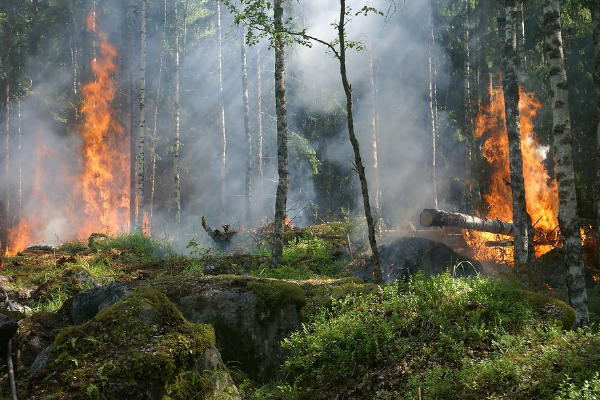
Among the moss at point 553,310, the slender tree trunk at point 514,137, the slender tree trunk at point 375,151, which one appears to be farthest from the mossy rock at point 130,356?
the slender tree trunk at point 375,151

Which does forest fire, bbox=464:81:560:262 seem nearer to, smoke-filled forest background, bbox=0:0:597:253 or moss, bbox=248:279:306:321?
smoke-filled forest background, bbox=0:0:597:253

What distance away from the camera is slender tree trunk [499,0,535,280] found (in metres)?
10.1

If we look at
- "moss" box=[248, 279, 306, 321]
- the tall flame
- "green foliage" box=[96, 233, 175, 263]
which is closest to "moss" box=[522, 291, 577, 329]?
"moss" box=[248, 279, 306, 321]

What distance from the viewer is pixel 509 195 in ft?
60.6

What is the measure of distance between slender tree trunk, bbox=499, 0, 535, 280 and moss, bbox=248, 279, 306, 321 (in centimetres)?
599

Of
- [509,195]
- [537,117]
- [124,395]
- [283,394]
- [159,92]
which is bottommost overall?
[283,394]

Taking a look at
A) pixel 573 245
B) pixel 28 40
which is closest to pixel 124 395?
pixel 573 245

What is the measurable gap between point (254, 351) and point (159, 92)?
28823 mm

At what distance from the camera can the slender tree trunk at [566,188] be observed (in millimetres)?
7844

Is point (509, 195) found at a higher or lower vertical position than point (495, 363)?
higher

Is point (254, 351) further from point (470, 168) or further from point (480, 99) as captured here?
point (480, 99)

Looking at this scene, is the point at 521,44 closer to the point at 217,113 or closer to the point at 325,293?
the point at 325,293

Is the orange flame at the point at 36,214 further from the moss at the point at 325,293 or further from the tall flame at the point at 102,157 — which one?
the moss at the point at 325,293

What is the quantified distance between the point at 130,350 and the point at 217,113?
32.4 metres
